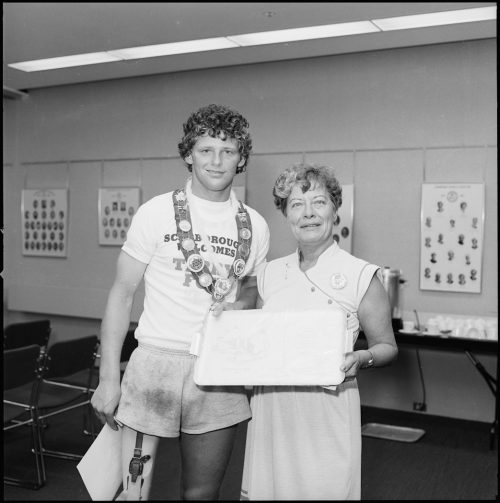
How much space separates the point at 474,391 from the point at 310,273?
3641 millimetres

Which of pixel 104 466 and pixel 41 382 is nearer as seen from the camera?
pixel 104 466

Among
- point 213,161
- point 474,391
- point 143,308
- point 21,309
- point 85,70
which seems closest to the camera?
point 213,161

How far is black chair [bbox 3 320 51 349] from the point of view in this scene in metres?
3.75

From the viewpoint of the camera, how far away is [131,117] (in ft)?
8.11

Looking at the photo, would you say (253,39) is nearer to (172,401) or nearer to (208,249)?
(208,249)

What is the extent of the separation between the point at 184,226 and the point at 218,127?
31cm

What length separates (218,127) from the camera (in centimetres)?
189

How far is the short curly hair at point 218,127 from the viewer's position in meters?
1.89

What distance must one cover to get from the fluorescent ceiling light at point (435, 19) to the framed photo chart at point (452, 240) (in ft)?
2.51

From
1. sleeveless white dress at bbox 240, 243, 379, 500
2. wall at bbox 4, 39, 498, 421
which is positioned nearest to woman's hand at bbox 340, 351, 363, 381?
sleeveless white dress at bbox 240, 243, 379, 500

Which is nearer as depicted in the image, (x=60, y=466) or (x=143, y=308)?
(x=143, y=308)

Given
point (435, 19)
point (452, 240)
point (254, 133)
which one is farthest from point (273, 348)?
point (452, 240)

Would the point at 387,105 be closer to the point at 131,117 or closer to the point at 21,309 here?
the point at 131,117

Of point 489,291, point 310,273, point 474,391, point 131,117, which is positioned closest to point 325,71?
point 131,117
